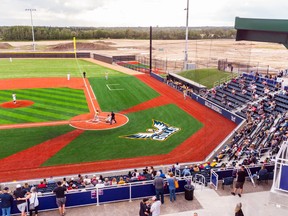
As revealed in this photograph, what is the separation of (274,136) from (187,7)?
122 feet

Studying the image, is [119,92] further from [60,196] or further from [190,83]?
[60,196]

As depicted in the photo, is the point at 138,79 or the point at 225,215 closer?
the point at 225,215

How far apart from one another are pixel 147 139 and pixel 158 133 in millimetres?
1777

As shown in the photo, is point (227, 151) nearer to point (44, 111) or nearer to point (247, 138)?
point (247, 138)

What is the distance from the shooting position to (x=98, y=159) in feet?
67.8

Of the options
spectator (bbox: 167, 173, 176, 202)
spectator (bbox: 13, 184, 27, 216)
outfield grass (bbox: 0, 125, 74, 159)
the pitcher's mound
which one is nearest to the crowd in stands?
spectator (bbox: 167, 173, 176, 202)

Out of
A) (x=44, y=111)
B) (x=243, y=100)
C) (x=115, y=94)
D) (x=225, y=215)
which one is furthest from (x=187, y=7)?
(x=225, y=215)

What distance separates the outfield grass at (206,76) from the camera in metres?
46.1

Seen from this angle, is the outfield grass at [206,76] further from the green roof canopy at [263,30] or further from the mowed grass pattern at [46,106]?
the green roof canopy at [263,30]

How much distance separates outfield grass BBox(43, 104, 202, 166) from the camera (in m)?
21.1

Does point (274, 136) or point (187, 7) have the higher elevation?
point (187, 7)

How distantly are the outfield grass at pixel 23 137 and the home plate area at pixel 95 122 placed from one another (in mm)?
1280

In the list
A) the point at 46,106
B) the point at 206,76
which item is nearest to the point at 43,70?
the point at 46,106

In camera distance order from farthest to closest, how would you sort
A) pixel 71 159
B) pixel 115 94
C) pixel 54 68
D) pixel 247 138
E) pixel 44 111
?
pixel 54 68, pixel 115 94, pixel 44 111, pixel 247 138, pixel 71 159
